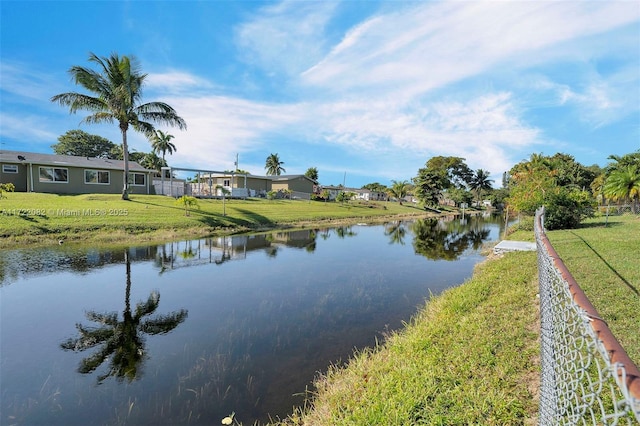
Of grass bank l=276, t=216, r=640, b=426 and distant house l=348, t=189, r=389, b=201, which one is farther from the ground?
distant house l=348, t=189, r=389, b=201

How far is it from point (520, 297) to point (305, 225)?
22191 millimetres

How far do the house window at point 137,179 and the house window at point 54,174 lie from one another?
5.06m

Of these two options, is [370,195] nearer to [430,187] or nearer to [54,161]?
[430,187]

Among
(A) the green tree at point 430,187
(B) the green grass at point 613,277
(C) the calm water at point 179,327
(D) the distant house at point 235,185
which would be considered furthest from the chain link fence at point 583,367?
(A) the green tree at point 430,187

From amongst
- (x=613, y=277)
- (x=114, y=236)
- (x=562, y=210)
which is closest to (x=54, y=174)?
(x=114, y=236)

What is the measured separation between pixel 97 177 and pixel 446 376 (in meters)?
34.3

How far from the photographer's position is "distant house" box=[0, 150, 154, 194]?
25500mm

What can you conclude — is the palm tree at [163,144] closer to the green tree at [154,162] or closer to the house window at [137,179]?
the green tree at [154,162]

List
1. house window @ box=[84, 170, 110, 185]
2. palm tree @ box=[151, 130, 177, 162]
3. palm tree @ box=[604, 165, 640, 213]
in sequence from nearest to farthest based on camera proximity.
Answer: palm tree @ box=[604, 165, 640, 213] < house window @ box=[84, 170, 110, 185] < palm tree @ box=[151, 130, 177, 162]

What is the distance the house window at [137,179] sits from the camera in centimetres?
3085

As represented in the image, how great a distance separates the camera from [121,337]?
243 inches

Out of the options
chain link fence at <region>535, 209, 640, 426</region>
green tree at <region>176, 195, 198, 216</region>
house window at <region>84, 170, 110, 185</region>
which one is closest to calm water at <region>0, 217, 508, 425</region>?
chain link fence at <region>535, 209, 640, 426</region>

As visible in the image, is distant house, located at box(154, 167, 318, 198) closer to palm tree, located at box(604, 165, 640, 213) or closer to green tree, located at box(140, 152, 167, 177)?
green tree, located at box(140, 152, 167, 177)

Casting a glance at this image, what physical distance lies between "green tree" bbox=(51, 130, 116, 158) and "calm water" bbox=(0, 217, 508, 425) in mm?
64235
